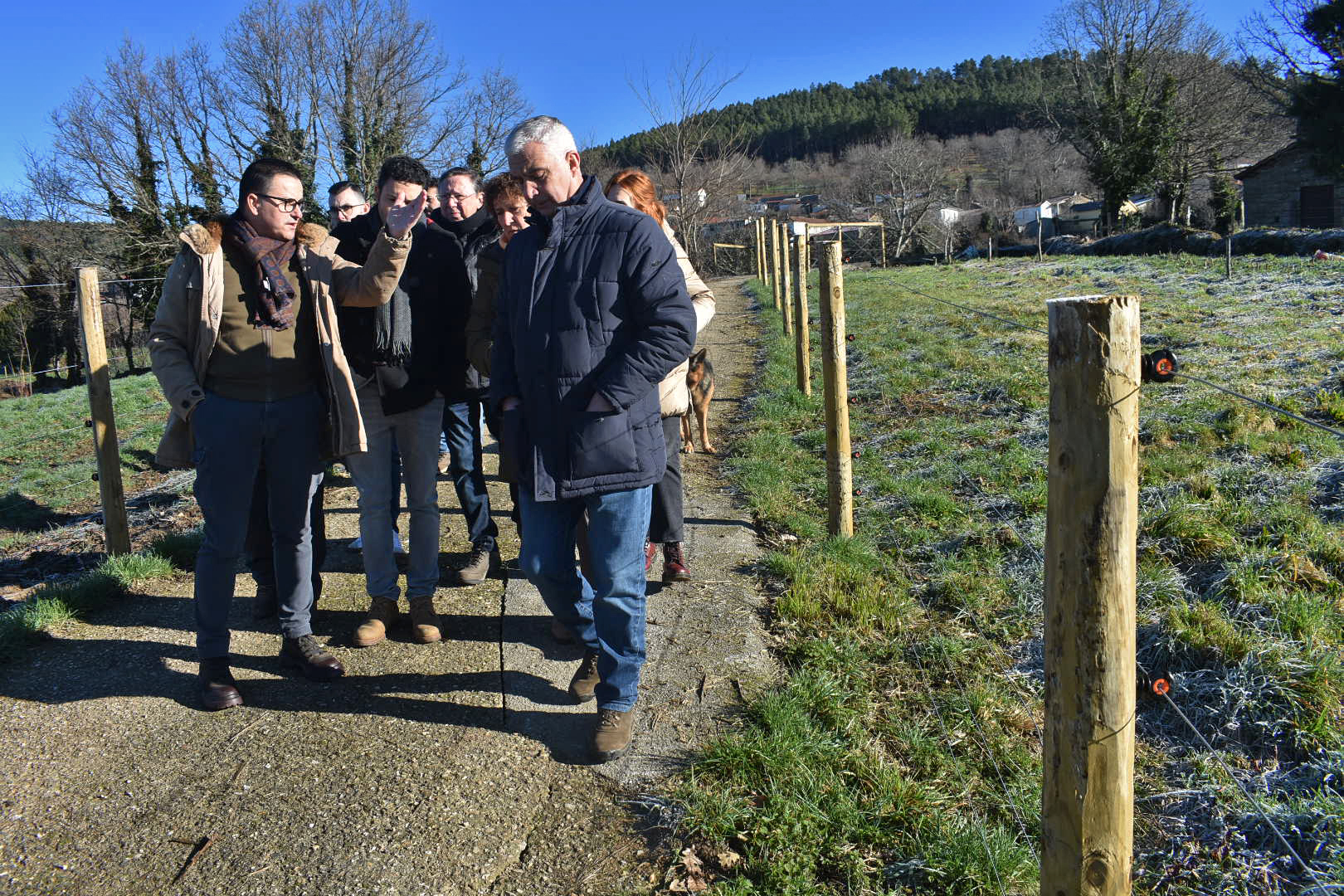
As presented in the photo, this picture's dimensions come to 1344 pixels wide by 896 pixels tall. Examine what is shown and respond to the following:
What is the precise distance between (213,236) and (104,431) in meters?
2.52

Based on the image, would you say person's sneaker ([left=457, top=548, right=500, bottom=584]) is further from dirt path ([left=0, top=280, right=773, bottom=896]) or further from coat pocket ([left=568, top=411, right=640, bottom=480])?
coat pocket ([left=568, top=411, right=640, bottom=480])

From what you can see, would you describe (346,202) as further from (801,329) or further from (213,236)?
(801,329)

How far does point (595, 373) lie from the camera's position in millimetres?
2932

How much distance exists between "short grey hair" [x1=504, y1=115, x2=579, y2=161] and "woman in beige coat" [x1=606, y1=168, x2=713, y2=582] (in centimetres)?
72

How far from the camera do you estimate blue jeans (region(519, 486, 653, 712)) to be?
3.03 m

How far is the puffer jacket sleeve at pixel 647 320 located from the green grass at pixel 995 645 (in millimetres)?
1273

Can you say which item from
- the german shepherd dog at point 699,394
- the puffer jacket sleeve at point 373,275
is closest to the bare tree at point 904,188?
the german shepherd dog at point 699,394

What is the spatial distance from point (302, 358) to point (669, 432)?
1.57 meters

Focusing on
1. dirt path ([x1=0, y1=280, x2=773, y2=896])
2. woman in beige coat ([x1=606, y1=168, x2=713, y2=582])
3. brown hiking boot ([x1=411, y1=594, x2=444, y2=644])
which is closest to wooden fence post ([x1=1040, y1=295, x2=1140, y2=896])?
dirt path ([x1=0, y1=280, x2=773, y2=896])

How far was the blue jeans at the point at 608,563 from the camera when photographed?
3.03 metres

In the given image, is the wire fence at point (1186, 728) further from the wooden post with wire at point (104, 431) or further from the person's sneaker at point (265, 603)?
the wooden post with wire at point (104, 431)

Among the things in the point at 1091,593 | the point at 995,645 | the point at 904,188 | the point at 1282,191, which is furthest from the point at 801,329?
the point at 904,188

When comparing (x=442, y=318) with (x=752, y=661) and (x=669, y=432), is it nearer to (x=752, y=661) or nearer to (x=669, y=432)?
(x=669, y=432)

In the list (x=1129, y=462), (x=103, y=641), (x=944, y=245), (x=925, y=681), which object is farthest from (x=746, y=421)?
(x=944, y=245)
